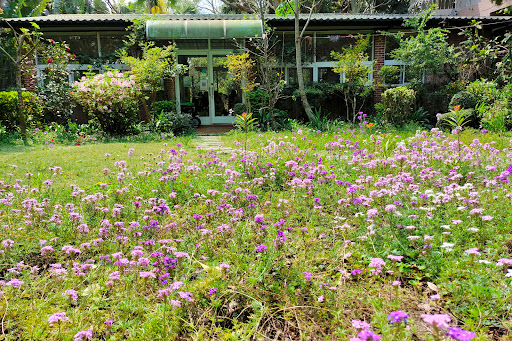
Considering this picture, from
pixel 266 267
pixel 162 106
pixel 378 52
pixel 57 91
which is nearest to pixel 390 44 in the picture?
pixel 378 52

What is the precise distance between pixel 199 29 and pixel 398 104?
259 inches

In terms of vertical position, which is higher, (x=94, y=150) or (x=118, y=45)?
(x=118, y=45)

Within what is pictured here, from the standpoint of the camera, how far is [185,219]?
3.30 metres

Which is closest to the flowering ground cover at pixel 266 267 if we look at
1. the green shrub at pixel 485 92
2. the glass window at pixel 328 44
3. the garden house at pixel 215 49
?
the green shrub at pixel 485 92

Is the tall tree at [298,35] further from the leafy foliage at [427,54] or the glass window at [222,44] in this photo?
the leafy foliage at [427,54]

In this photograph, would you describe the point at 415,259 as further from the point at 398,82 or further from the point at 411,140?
the point at 398,82

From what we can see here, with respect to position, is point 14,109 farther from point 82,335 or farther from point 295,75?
point 82,335

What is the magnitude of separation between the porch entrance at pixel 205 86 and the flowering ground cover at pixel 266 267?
947 cm

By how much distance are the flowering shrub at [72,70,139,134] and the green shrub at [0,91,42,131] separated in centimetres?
113

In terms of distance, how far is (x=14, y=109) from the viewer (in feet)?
32.6

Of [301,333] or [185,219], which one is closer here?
[301,333]

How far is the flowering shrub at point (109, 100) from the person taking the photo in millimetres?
9883

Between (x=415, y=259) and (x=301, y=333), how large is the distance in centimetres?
112

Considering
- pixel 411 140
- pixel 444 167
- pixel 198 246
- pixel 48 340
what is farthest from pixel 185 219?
pixel 411 140
